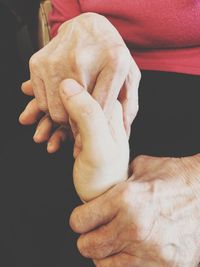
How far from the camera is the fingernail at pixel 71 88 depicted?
617mm

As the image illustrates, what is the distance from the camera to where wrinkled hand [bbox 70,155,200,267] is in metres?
0.70

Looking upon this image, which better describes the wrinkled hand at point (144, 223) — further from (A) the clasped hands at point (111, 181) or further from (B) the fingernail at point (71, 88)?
(B) the fingernail at point (71, 88)

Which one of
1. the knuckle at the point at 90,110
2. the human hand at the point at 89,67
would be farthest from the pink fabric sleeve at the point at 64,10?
the knuckle at the point at 90,110

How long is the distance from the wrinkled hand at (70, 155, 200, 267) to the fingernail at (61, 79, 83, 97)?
216 millimetres

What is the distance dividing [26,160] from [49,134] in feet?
0.45

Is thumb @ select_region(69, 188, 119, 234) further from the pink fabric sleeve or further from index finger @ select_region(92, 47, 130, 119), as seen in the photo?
the pink fabric sleeve

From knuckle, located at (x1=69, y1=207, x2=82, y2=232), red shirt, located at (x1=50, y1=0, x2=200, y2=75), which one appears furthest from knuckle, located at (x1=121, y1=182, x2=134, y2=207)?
red shirt, located at (x1=50, y1=0, x2=200, y2=75)

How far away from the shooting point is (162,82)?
90cm

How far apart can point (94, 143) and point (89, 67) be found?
16 centimetres

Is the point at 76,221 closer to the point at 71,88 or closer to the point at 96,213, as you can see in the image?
the point at 96,213

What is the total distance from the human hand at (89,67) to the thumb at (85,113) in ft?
0.19

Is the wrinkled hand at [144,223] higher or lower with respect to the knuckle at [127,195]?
lower

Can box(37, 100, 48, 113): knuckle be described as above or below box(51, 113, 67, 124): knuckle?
above

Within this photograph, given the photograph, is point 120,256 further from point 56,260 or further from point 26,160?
point 26,160
